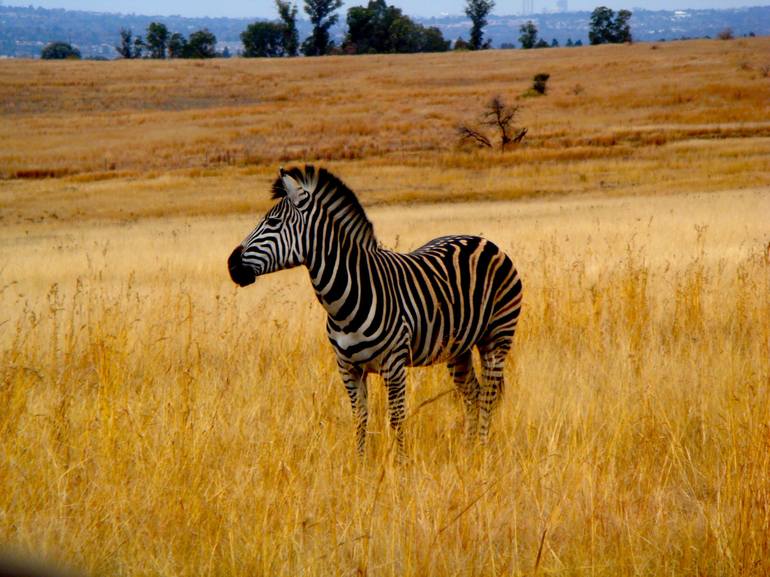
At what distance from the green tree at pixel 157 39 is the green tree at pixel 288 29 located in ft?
64.6

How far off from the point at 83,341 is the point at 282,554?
5356mm

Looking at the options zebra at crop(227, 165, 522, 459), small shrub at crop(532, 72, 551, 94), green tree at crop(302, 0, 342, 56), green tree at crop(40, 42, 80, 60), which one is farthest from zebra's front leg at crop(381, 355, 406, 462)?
green tree at crop(40, 42, 80, 60)

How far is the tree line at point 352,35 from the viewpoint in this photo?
12731cm

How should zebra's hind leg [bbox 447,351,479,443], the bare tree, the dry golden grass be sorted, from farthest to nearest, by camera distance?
1. the bare tree
2. the dry golden grass
3. zebra's hind leg [bbox 447,351,479,443]

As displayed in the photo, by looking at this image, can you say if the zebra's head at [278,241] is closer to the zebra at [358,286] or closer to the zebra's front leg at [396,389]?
the zebra at [358,286]

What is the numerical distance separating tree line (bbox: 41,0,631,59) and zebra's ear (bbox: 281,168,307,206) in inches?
4828

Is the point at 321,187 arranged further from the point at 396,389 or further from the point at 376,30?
the point at 376,30

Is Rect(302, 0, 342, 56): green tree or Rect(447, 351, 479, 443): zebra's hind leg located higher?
Rect(302, 0, 342, 56): green tree

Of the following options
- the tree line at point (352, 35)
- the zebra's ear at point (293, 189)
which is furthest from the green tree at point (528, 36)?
the zebra's ear at point (293, 189)

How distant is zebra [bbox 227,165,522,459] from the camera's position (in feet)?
17.9

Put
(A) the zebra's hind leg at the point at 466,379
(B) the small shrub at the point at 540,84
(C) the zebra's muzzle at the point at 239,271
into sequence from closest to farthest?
(C) the zebra's muzzle at the point at 239,271 < (A) the zebra's hind leg at the point at 466,379 < (B) the small shrub at the point at 540,84

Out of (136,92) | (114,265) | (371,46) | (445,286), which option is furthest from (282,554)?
(371,46)

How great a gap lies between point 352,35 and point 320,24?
4982 mm

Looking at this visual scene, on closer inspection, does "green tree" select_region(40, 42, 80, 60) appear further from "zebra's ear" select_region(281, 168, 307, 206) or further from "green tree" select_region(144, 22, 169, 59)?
"zebra's ear" select_region(281, 168, 307, 206)
